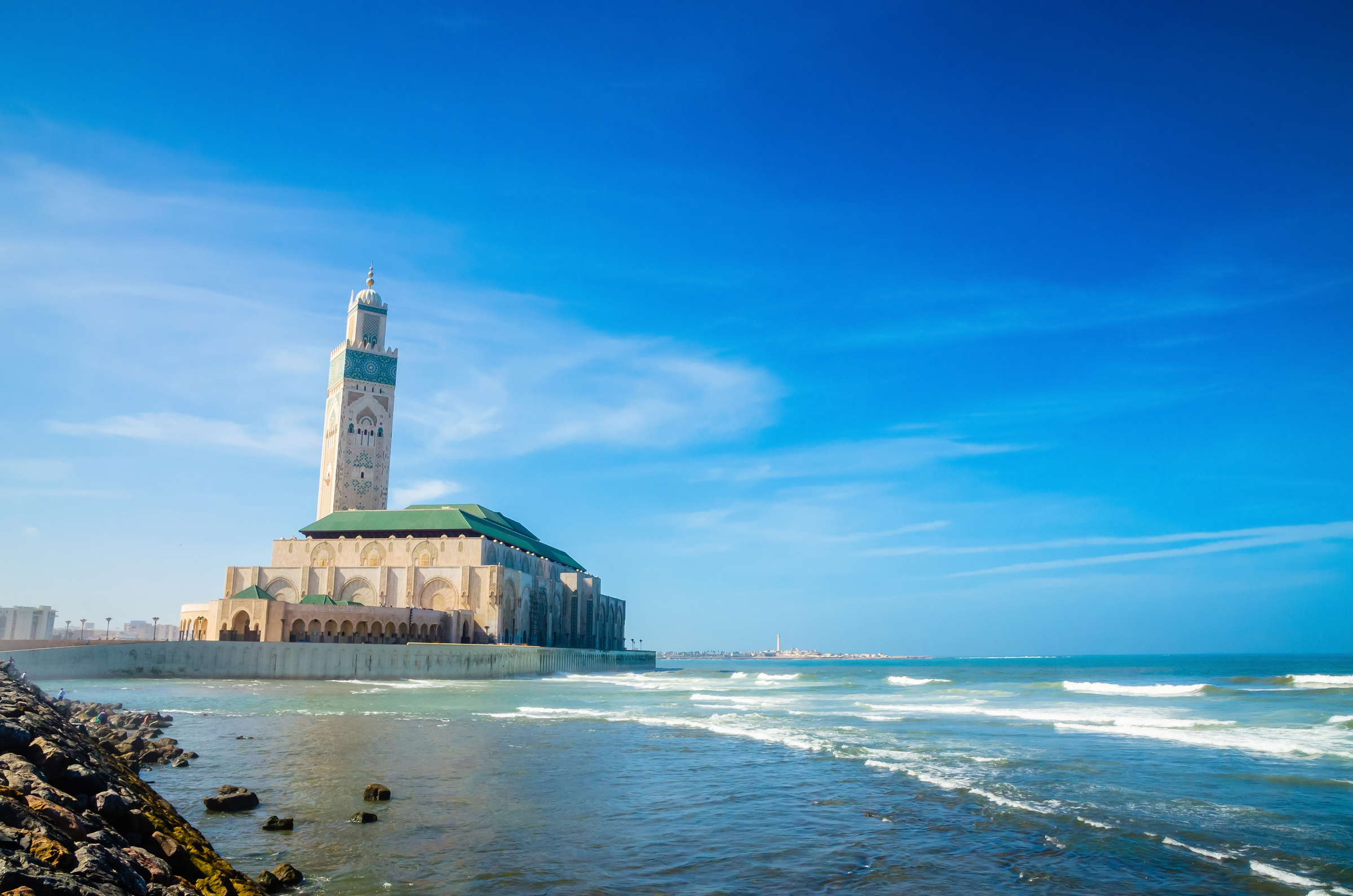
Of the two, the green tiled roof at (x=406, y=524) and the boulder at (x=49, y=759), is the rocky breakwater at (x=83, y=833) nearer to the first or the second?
the boulder at (x=49, y=759)

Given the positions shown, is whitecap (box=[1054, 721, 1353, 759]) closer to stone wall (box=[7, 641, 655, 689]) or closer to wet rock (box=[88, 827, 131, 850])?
wet rock (box=[88, 827, 131, 850])

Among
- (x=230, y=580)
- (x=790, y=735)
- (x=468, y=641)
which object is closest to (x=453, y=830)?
(x=790, y=735)

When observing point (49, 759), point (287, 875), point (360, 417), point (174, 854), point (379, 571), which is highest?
point (360, 417)

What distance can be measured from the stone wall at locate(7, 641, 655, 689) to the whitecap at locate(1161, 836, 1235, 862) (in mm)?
43159

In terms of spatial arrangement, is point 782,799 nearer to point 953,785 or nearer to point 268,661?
point 953,785

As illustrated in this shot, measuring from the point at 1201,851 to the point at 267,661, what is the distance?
47.9 m

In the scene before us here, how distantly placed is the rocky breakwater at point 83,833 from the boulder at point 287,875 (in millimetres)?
402

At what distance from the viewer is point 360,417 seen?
79312 mm

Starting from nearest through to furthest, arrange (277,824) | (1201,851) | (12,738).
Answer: (12,738)
(1201,851)
(277,824)

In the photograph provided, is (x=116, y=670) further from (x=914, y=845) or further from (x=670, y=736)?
(x=914, y=845)

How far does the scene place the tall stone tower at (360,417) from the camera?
7869 cm

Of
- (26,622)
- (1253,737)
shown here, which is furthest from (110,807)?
(26,622)

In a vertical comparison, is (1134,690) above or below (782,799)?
below

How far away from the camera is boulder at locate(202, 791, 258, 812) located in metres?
12.3
